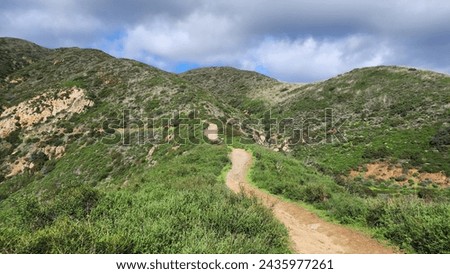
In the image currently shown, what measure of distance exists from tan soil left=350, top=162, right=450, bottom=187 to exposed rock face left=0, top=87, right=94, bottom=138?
1851 inches

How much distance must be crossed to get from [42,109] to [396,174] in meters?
57.5

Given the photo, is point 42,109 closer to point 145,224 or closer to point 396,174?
point 396,174

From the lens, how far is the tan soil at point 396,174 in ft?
152

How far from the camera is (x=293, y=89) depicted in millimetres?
106375

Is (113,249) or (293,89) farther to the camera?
(293,89)

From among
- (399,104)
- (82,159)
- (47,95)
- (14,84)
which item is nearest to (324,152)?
(399,104)

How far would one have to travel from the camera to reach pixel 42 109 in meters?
60.1

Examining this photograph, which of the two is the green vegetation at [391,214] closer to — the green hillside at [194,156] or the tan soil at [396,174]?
the green hillside at [194,156]

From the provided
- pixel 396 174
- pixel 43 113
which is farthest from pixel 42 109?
pixel 396 174

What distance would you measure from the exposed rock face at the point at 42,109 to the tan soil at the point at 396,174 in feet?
154

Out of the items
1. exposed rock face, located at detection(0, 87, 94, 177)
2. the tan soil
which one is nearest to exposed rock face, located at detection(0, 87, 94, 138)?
exposed rock face, located at detection(0, 87, 94, 177)

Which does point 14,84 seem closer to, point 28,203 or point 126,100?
point 126,100

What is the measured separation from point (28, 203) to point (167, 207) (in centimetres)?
550

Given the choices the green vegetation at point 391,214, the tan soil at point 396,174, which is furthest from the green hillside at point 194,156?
the tan soil at point 396,174
